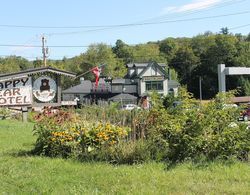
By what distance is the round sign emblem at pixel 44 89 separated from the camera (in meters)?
26.2

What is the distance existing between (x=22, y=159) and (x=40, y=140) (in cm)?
70

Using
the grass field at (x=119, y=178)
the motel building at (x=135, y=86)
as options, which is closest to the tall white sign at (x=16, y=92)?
the grass field at (x=119, y=178)

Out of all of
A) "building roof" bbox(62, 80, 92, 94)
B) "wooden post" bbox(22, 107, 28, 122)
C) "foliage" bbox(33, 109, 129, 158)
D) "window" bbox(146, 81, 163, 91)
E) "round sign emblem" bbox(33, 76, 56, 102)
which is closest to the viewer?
"foliage" bbox(33, 109, 129, 158)

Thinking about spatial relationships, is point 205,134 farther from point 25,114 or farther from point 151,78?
point 151,78

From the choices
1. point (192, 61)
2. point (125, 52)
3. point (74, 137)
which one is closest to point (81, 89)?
point (192, 61)

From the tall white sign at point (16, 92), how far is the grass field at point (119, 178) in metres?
17.8

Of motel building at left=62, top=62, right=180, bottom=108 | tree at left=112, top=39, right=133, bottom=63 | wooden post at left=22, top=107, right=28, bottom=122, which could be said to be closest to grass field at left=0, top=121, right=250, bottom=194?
wooden post at left=22, top=107, right=28, bottom=122

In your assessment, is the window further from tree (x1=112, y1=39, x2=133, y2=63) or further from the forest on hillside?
tree (x1=112, y1=39, x2=133, y2=63)

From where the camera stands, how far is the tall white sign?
26.3 m

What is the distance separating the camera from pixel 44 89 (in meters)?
26.5

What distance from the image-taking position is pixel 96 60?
105188 mm

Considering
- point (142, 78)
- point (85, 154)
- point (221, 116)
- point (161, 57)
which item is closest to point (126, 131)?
point (85, 154)

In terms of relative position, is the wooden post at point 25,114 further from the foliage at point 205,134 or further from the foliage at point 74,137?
the foliage at point 205,134

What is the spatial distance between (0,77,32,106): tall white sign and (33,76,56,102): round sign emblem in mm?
427
